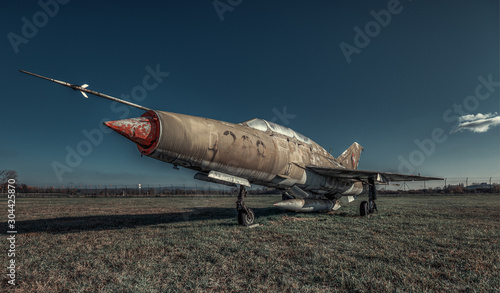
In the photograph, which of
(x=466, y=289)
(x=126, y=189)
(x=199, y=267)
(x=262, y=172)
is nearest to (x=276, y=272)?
(x=199, y=267)

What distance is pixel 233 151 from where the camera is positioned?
6031mm

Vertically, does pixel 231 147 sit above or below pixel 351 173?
above

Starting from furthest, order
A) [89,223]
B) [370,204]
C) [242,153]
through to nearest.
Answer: [370,204] → [89,223] → [242,153]

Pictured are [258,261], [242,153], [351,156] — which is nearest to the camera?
[258,261]

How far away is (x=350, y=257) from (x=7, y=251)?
7201 millimetres

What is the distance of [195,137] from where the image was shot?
17.6 feet

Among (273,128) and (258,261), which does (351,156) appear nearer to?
(273,128)

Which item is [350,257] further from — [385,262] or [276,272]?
[276,272]

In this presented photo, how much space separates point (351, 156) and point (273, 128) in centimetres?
1010

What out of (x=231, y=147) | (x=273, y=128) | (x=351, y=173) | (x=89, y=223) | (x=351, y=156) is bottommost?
(x=89, y=223)

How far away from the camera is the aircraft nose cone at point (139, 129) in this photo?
458 centimetres

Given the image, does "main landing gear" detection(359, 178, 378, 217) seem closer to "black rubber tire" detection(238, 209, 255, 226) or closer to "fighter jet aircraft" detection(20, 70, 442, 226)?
"fighter jet aircraft" detection(20, 70, 442, 226)

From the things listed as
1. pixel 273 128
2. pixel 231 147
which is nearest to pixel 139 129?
pixel 231 147

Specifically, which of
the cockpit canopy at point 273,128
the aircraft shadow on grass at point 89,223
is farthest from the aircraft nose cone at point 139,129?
the aircraft shadow on grass at point 89,223
